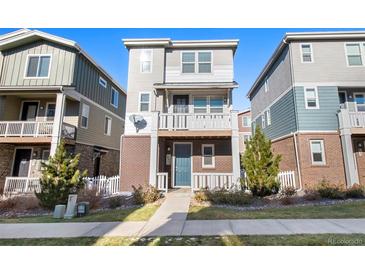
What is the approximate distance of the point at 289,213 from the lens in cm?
716

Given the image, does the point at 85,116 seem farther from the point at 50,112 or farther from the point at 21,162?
the point at 21,162

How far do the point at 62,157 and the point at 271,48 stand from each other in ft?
53.7

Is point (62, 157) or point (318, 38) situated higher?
Result: point (318, 38)

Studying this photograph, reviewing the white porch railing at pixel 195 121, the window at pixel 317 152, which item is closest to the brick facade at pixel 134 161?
the white porch railing at pixel 195 121

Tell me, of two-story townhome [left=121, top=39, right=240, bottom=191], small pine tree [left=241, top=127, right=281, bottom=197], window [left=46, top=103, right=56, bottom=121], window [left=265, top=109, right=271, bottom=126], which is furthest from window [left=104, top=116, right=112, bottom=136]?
window [left=265, top=109, right=271, bottom=126]

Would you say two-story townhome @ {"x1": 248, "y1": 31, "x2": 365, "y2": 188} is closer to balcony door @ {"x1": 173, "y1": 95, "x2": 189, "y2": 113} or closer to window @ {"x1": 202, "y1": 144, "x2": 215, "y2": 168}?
window @ {"x1": 202, "y1": 144, "x2": 215, "y2": 168}

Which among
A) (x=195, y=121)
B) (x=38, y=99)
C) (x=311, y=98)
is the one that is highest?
(x=38, y=99)

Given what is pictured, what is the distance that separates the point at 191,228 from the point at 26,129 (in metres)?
13.0

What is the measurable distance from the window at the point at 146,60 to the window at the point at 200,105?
12.6ft

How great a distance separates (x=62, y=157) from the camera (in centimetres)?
920

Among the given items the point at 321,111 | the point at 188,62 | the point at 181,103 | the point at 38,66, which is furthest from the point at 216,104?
the point at 38,66
